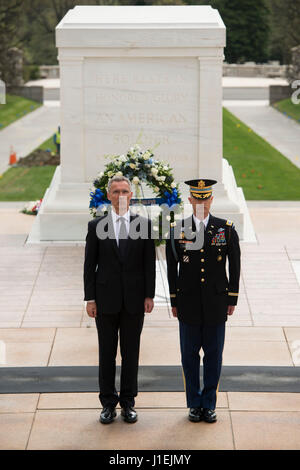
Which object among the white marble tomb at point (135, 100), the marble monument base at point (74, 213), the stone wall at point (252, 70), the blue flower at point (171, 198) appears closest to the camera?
the blue flower at point (171, 198)

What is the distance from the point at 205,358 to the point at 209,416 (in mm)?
387

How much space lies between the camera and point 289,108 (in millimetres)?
28859

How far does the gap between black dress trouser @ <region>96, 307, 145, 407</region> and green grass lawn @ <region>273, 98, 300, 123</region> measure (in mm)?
21754

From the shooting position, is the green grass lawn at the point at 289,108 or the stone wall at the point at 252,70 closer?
the green grass lawn at the point at 289,108

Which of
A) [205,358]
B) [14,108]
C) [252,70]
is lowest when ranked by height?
[252,70]

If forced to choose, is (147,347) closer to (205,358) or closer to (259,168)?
(205,358)

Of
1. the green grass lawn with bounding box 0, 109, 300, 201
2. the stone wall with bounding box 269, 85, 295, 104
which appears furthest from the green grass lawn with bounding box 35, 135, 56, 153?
the stone wall with bounding box 269, 85, 295, 104

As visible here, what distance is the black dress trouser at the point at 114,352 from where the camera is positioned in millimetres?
5496

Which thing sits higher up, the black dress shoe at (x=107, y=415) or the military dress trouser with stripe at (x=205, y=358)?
the military dress trouser with stripe at (x=205, y=358)

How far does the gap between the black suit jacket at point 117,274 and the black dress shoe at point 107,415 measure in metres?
0.66

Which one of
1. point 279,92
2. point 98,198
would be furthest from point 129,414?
point 279,92

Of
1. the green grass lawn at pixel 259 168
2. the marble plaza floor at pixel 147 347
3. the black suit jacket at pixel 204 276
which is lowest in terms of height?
the green grass lawn at pixel 259 168

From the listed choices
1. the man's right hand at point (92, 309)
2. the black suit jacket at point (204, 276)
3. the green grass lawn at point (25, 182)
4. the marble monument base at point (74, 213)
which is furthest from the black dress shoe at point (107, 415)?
the green grass lawn at point (25, 182)

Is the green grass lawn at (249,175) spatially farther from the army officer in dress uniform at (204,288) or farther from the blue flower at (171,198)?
the army officer in dress uniform at (204,288)
